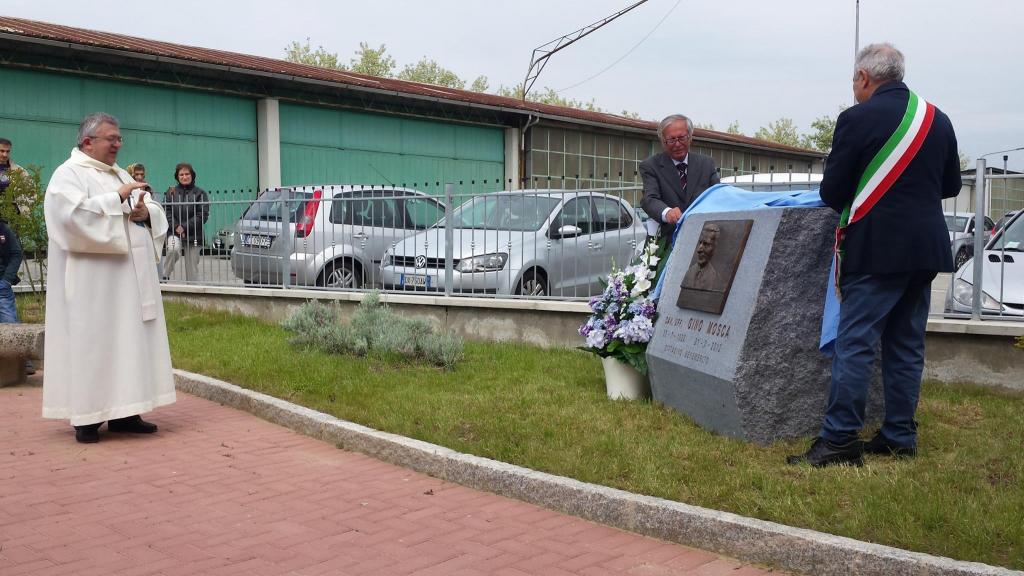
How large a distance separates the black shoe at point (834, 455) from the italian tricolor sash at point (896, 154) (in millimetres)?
1184

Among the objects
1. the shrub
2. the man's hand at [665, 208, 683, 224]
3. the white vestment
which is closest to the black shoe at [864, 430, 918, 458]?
the man's hand at [665, 208, 683, 224]

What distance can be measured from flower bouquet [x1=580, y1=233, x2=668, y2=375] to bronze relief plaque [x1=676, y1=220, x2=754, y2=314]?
0.42 metres

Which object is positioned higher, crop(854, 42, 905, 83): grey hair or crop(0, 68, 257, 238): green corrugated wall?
crop(0, 68, 257, 238): green corrugated wall

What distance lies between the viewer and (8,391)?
865cm

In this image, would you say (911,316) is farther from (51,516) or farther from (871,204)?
(51,516)

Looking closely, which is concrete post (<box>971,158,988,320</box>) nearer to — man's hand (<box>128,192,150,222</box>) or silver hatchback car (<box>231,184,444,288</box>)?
silver hatchback car (<box>231,184,444,288</box>)

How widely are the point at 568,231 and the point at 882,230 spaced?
16.1 ft

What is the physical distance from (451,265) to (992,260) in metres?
5.24

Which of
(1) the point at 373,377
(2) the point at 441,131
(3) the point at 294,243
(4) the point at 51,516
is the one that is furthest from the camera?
(2) the point at 441,131

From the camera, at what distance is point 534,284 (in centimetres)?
994

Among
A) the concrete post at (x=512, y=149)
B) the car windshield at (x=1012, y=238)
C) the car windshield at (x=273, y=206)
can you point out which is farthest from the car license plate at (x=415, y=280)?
the concrete post at (x=512, y=149)

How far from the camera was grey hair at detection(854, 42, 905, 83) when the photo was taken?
5.04 m

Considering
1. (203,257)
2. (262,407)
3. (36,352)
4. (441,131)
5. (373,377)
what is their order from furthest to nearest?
1. (441,131)
2. (203,257)
3. (36,352)
4. (373,377)
5. (262,407)

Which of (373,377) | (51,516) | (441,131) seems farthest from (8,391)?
(441,131)
